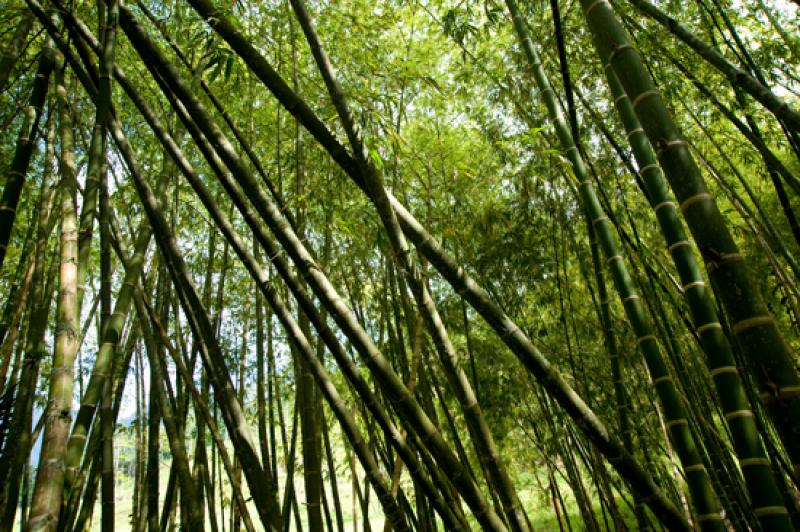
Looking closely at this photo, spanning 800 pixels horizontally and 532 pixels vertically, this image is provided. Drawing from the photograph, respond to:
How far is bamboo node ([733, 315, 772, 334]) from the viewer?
43.9 inches

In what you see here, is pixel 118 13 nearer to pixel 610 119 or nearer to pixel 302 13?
pixel 302 13

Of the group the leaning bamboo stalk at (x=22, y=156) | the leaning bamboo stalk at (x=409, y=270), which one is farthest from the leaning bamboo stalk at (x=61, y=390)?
the leaning bamboo stalk at (x=409, y=270)

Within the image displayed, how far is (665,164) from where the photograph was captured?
1289 millimetres

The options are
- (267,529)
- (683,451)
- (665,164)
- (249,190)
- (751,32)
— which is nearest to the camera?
(665,164)

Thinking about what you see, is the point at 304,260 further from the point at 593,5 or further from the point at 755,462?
the point at 755,462

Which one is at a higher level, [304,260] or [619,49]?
[619,49]

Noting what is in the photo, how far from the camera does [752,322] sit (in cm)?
112

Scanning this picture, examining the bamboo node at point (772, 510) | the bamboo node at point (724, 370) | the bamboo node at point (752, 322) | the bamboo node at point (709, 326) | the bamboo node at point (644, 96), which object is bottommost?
the bamboo node at point (772, 510)

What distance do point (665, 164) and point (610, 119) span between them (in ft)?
9.95

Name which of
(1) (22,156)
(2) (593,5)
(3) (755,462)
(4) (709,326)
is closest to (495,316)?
(4) (709,326)

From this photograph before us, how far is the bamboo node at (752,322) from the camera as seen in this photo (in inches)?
43.9

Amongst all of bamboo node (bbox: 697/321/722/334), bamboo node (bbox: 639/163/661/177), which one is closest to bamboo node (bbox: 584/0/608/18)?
bamboo node (bbox: 639/163/661/177)

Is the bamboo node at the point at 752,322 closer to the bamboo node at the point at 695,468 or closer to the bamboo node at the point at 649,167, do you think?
the bamboo node at the point at 649,167

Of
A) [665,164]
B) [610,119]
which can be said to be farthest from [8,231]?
[610,119]
